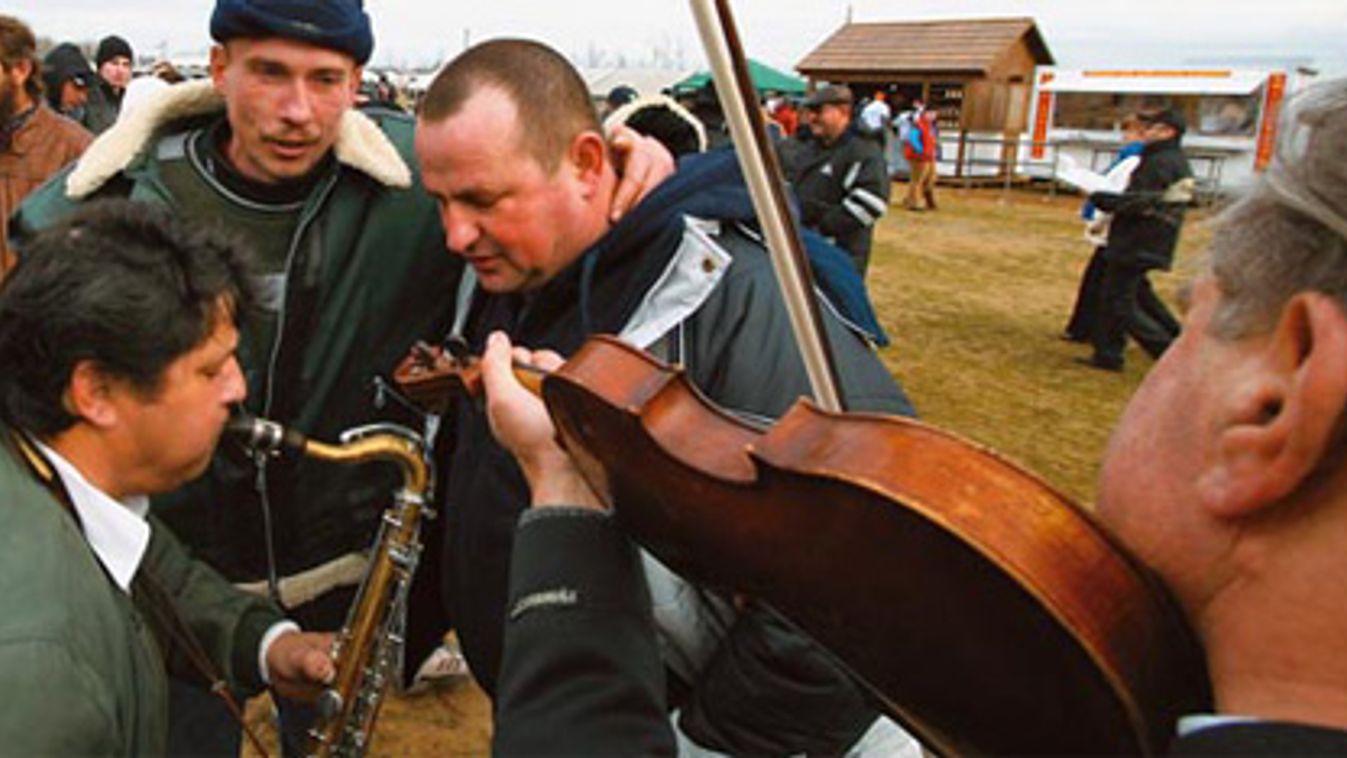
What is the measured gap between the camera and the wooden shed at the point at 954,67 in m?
22.3

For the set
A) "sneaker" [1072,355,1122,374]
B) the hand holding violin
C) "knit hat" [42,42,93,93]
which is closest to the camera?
the hand holding violin

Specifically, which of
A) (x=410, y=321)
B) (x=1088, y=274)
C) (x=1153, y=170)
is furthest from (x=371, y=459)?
(x=1088, y=274)

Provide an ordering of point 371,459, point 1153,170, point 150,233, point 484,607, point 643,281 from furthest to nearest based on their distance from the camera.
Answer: point 1153,170 → point 371,459 → point 484,607 → point 643,281 → point 150,233

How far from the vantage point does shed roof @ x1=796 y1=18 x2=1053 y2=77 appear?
22.5 metres

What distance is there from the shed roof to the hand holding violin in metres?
22.3

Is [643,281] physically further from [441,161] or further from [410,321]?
[410,321]

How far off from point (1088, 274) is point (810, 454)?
7.90 metres

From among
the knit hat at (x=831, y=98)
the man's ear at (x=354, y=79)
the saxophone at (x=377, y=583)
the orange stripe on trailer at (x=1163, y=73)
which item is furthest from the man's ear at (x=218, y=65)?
the orange stripe on trailer at (x=1163, y=73)

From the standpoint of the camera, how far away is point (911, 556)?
97cm

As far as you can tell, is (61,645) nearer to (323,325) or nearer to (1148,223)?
(323,325)

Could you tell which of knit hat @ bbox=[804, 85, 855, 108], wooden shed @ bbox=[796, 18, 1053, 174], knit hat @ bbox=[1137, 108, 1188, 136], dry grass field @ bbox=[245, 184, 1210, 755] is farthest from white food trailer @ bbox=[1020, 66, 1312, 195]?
knit hat @ bbox=[804, 85, 855, 108]

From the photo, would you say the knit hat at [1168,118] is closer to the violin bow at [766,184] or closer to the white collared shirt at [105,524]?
the violin bow at [766,184]

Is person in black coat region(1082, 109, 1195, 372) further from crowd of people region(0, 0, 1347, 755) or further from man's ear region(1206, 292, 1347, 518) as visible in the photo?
man's ear region(1206, 292, 1347, 518)

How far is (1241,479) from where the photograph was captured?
76 centimetres
